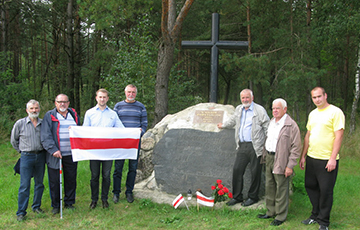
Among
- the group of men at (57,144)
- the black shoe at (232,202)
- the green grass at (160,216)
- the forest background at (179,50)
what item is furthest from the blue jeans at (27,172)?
the forest background at (179,50)

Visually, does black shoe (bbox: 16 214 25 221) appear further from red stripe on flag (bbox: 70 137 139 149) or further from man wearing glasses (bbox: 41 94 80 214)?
red stripe on flag (bbox: 70 137 139 149)

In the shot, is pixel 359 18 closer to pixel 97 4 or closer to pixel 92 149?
pixel 97 4

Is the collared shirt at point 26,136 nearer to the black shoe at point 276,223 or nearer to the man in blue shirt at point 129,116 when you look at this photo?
the man in blue shirt at point 129,116

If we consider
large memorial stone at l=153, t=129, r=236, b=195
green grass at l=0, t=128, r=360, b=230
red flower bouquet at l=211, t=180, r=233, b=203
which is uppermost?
large memorial stone at l=153, t=129, r=236, b=195

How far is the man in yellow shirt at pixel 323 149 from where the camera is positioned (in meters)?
3.84

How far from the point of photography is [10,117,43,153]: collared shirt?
441cm

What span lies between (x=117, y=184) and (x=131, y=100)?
4.91 ft

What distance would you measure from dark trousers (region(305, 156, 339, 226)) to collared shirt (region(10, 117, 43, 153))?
13.0ft

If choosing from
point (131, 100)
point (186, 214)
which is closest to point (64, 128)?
point (131, 100)

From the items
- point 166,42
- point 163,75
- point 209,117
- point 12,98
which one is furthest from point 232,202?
point 12,98

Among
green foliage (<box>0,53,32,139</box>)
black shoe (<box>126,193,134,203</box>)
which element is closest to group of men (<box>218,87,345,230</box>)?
black shoe (<box>126,193,134,203</box>)

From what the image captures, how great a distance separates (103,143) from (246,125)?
232cm

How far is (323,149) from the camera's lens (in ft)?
13.0

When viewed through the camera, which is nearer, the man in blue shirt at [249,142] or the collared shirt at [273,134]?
the collared shirt at [273,134]
